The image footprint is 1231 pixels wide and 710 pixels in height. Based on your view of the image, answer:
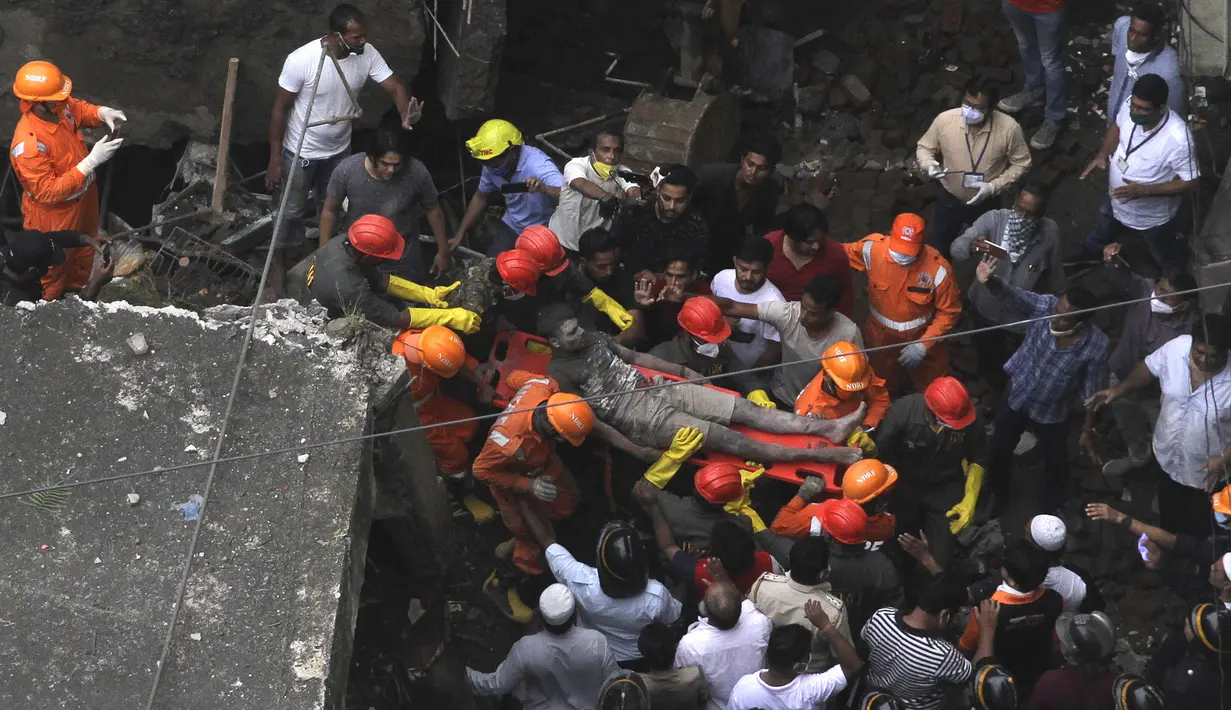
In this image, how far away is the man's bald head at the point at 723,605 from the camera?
5.38m

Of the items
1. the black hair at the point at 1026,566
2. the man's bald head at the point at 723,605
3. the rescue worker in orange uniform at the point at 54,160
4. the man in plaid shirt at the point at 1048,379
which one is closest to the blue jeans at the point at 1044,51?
the man in plaid shirt at the point at 1048,379

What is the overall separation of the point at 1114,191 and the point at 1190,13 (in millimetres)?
1207

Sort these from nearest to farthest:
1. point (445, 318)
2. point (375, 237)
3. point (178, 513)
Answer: point (178, 513) → point (375, 237) → point (445, 318)

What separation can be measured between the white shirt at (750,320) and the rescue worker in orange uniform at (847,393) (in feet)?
1.16

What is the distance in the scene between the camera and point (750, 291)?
7.01m

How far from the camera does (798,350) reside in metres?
6.91

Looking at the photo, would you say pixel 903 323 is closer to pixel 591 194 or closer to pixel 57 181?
pixel 591 194

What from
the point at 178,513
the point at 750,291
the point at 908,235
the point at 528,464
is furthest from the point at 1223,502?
the point at 178,513

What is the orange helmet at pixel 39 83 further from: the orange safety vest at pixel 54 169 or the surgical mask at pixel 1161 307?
the surgical mask at pixel 1161 307

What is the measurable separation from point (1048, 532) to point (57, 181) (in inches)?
210

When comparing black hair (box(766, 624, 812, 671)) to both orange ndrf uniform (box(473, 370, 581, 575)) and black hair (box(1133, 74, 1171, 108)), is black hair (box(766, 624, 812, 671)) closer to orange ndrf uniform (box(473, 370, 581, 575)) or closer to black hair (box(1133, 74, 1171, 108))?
orange ndrf uniform (box(473, 370, 581, 575))

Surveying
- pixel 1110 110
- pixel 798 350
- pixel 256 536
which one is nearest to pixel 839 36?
pixel 1110 110

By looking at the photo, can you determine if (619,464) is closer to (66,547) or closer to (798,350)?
(798,350)

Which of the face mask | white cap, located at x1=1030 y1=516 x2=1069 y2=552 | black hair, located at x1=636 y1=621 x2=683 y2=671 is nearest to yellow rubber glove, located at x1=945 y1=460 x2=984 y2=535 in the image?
white cap, located at x1=1030 y1=516 x2=1069 y2=552
